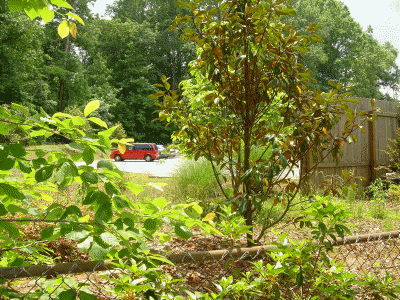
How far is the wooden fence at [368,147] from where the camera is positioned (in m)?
7.20

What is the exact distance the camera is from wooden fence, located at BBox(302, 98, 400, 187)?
7195 mm

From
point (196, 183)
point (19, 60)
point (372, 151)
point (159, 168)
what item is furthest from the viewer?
point (19, 60)

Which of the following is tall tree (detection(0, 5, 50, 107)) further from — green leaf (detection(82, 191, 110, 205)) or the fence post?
green leaf (detection(82, 191, 110, 205))

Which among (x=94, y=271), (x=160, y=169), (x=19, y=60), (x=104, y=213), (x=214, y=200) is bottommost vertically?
(x=160, y=169)

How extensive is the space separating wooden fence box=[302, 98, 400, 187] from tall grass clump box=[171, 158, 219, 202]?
222 centimetres

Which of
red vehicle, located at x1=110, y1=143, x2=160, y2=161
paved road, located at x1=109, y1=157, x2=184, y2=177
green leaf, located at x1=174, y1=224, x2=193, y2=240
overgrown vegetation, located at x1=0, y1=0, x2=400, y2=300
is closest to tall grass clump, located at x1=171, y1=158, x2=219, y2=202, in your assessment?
paved road, located at x1=109, y1=157, x2=184, y2=177

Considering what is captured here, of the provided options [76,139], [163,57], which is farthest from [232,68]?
[163,57]

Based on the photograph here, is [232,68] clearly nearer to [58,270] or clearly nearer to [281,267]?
[281,267]

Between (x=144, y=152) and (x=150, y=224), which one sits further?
(x=144, y=152)

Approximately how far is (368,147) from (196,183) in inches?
166

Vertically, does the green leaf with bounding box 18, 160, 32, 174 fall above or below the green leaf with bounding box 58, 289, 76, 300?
above

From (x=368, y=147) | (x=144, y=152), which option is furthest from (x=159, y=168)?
(x=144, y=152)

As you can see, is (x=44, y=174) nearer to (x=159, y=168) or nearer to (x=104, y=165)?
(x=104, y=165)

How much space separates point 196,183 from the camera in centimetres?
594
